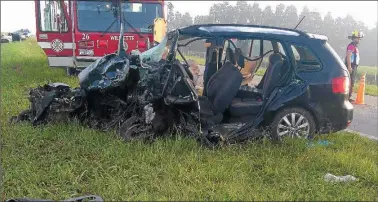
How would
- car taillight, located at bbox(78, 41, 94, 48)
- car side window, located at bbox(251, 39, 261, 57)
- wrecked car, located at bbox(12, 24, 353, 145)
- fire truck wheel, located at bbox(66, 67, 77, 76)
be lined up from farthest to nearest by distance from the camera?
fire truck wheel, located at bbox(66, 67, 77, 76), car taillight, located at bbox(78, 41, 94, 48), car side window, located at bbox(251, 39, 261, 57), wrecked car, located at bbox(12, 24, 353, 145)

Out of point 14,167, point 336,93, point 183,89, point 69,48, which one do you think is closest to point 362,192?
point 336,93

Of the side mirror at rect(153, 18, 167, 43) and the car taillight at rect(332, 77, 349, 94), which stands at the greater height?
the side mirror at rect(153, 18, 167, 43)

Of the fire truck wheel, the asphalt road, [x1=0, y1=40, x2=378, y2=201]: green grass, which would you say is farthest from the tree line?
[x1=0, y1=40, x2=378, y2=201]: green grass

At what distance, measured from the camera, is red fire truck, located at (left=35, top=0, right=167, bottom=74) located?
9959 millimetres

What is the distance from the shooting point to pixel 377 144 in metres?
5.41

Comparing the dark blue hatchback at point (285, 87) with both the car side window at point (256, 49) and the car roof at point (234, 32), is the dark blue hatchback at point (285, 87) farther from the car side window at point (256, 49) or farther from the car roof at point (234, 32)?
the car side window at point (256, 49)

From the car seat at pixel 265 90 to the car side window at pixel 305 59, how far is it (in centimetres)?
21

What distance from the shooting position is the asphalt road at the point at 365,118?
244 inches

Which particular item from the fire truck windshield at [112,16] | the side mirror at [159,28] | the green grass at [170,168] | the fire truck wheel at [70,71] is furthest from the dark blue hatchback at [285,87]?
the fire truck wheel at [70,71]

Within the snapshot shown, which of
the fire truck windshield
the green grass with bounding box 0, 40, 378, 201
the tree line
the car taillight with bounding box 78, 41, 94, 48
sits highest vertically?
the tree line

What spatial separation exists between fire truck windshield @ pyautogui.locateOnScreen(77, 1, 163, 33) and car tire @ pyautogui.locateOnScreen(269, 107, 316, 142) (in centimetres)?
619

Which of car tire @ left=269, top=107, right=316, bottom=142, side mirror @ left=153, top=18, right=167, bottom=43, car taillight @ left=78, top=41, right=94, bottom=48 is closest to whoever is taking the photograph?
car tire @ left=269, top=107, right=316, bottom=142

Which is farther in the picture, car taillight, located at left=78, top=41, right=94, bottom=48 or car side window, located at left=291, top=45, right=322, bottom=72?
car taillight, located at left=78, top=41, right=94, bottom=48

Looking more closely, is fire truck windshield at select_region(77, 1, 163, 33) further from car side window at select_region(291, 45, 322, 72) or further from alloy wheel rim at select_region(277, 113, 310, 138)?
alloy wheel rim at select_region(277, 113, 310, 138)
